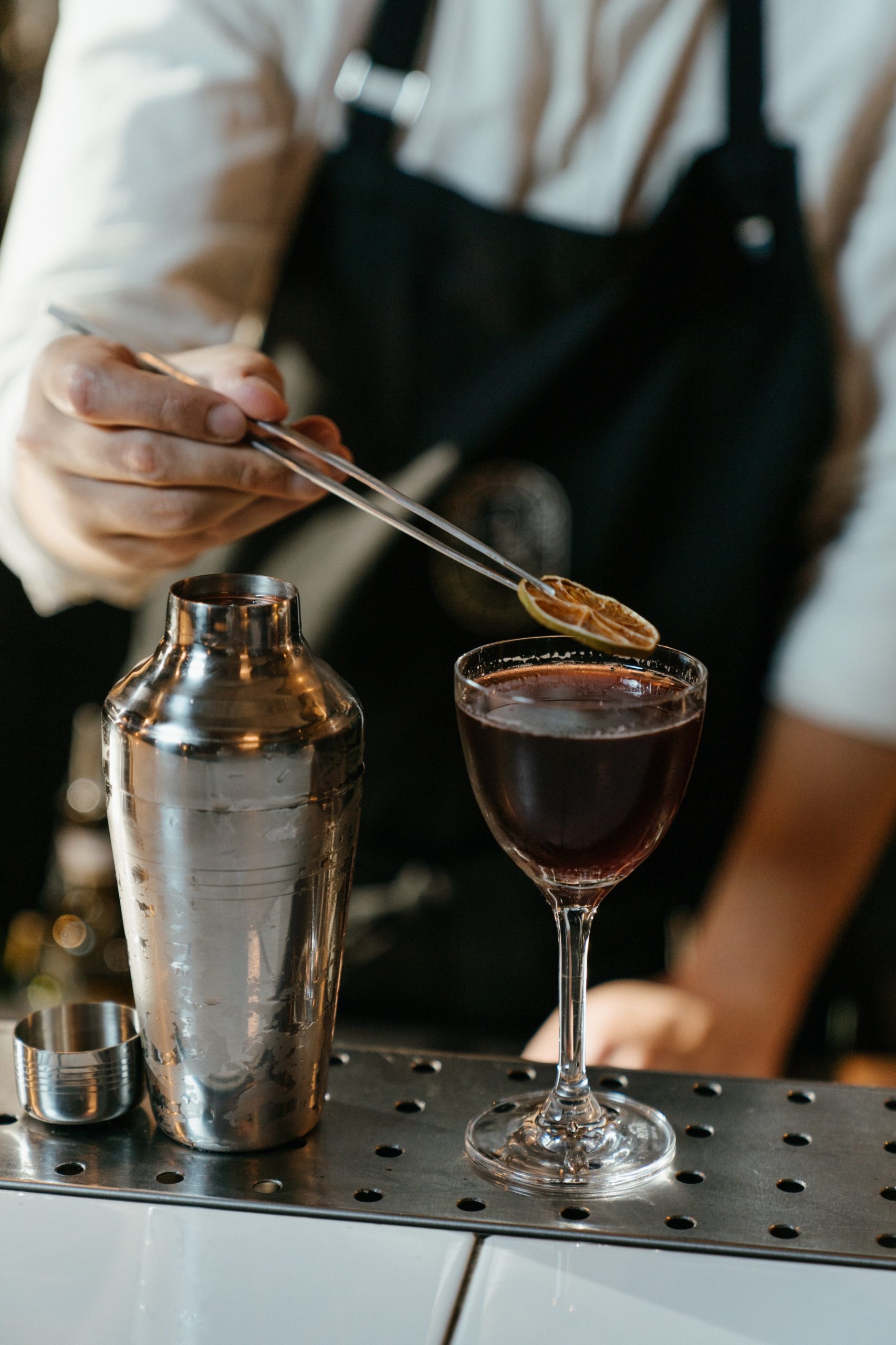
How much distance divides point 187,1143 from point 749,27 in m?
1.38

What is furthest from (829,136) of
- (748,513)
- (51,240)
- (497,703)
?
(497,703)

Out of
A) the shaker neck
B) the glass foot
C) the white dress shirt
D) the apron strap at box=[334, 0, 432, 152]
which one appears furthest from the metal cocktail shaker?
the apron strap at box=[334, 0, 432, 152]

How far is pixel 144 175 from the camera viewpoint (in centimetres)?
149

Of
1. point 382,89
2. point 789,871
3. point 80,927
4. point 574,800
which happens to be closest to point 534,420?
point 382,89

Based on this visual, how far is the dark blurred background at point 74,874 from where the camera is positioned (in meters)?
1.79

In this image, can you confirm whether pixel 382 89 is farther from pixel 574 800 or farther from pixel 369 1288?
pixel 369 1288

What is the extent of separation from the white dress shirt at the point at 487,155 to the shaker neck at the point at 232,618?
65 cm

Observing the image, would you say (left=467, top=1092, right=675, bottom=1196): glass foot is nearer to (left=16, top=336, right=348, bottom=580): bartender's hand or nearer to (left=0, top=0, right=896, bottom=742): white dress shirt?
(left=16, top=336, right=348, bottom=580): bartender's hand

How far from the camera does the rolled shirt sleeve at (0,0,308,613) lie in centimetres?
145

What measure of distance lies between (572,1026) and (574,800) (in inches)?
6.2

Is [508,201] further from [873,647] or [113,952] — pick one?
[113,952]

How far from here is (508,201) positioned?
1.61 m

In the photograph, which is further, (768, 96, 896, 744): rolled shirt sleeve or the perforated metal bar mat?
(768, 96, 896, 744): rolled shirt sleeve

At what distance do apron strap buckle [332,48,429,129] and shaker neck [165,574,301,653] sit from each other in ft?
3.24
